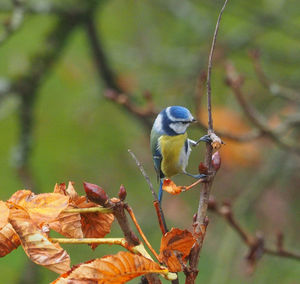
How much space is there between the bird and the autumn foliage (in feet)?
1.86

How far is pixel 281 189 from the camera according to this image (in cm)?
634

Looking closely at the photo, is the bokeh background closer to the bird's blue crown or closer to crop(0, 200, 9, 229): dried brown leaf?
the bird's blue crown

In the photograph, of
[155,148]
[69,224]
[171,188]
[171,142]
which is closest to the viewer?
[69,224]

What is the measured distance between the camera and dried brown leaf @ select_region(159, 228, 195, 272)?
131 cm

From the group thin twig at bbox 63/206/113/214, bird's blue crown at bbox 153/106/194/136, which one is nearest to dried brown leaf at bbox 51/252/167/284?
thin twig at bbox 63/206/113/214

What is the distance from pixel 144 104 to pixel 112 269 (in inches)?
187

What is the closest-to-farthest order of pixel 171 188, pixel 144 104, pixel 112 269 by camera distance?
pixel 112 269 → pixel 171 188 → pixel 144 104

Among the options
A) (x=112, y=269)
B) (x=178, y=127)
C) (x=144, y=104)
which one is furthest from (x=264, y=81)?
(x=112, y=269)

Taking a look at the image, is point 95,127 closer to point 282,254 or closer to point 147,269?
point 282,254

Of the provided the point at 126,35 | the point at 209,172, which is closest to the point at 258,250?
the point at 209,172

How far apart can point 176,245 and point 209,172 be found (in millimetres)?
205

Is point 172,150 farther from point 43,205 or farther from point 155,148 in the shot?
point 43,205

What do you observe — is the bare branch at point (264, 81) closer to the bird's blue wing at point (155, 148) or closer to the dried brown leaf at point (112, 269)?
the bird's blue wing at point (155, 148)

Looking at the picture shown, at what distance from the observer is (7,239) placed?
133 centimetres
